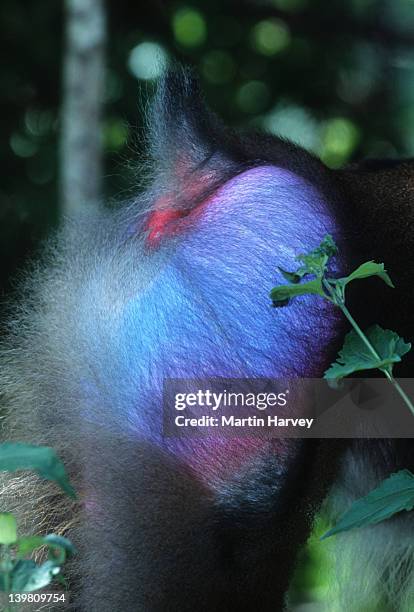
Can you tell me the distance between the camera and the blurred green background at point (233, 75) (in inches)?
251

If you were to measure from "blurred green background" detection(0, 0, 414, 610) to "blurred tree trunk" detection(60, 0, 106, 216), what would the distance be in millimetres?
774

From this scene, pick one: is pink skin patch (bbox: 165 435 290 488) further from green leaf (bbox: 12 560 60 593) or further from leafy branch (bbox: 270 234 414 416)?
green leaf (bbox: 12 560 60 593)

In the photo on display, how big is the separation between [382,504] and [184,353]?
1.93ft

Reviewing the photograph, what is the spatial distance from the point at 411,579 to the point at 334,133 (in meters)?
3.92

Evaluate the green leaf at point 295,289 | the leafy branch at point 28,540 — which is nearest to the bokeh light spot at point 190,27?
the green leaf at point 295,289

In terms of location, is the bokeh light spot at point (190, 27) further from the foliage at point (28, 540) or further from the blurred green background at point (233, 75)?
the foliage at point (28, 540)

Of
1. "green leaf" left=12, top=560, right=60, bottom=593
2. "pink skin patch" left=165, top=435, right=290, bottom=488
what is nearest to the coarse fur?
"pink skin patch" left=165, top=435, right=290, bottom=488

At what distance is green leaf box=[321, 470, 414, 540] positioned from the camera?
6.26ft

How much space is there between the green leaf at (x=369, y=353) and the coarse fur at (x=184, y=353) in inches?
12.3

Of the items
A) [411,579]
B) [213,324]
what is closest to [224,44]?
[411,579]

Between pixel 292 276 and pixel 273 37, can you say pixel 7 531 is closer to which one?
pixel 292 276

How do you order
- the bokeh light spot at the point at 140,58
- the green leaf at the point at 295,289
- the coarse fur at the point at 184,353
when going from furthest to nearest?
the bokeh light spot at the point at 140,58
the coarse fur at the point at 184,353
the green leaf at the point at 295,289

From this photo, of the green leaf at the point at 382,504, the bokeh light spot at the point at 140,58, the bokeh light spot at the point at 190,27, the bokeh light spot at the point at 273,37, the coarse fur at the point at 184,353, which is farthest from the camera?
the bokeh light spot at the point at 273,37

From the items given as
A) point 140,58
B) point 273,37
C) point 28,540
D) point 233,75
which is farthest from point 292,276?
point 273,37
